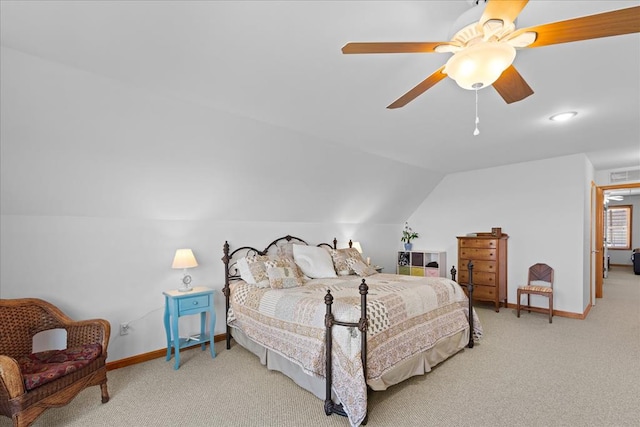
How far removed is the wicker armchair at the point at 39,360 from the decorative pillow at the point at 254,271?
1463 millimetres

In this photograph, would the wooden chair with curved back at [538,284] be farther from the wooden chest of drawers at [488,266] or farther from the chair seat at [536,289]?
the wooden chest of drawers at [488,266]

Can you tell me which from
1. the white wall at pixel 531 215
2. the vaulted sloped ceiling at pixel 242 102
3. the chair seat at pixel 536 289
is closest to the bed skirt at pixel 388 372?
the vaulted sloped ceiling at pixel 242 102

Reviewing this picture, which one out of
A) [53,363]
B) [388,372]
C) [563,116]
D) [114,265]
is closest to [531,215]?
[563,116]

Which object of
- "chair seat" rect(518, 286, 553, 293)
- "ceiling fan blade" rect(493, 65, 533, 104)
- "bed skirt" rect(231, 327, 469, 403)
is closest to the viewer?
"ceiling fan blade" rect(493, 65, 533, 104)

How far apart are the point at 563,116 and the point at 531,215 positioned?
2497mm

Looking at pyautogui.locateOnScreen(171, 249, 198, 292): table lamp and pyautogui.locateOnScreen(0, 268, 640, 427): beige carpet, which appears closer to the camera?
pyautogui.locateOnScreen(0, 268, 640, 427): beige carpet

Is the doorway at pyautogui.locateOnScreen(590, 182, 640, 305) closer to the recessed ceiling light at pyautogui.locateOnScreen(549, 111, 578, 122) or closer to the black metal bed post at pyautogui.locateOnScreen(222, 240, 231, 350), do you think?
the recessed ceiling light at pyautogui.locateOnScreen(549, 111, 578, 122)

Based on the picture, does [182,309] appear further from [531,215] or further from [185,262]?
[531,215]

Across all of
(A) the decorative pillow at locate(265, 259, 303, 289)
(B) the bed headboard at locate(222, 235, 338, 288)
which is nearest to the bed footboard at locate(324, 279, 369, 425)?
(A) the decorative pillow at locate(265, 259, 303, 289)

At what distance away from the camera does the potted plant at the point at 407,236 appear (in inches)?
267

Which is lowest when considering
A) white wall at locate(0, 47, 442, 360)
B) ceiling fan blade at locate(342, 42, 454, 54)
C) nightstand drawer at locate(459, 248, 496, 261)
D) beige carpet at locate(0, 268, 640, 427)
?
beige carpet at locate(0, 268, 640, 427)

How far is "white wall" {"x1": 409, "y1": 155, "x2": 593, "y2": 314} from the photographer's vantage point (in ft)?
16.3

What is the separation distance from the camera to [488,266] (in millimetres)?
5418

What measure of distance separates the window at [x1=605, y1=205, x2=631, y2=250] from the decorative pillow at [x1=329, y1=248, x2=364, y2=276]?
400 inches
